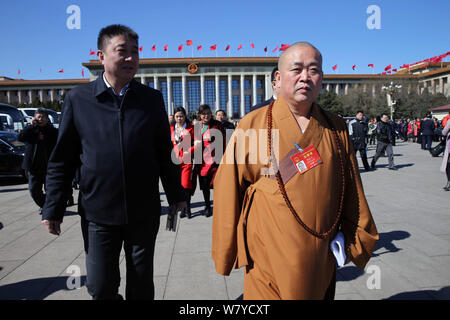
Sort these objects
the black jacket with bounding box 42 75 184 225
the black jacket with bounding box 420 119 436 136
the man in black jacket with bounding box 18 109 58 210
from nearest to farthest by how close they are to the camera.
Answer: the black jacket with bounding box 42 75 184 225
the man in black jacket with bounding box 18 109 58 210
the black jacket with bounding box 420 119 436 136

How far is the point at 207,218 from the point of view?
5.61 metres

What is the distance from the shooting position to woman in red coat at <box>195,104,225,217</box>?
219 inches

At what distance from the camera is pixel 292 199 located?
158cm

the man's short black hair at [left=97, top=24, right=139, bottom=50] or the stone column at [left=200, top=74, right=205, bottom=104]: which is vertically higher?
the stone column at [left=200, top=74, right=205, bottom=104]

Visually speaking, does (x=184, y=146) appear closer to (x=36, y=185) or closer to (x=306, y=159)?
(x=36, y=185)

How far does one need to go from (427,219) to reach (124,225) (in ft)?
15.7

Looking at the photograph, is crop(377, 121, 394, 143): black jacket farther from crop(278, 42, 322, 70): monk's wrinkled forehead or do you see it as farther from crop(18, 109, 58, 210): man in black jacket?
crop(278, 42, 322, 70): monk's wrinkled forehead

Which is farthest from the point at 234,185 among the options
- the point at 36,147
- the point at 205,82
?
the point at 205,82

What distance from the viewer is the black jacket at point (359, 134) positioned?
10.1 metres

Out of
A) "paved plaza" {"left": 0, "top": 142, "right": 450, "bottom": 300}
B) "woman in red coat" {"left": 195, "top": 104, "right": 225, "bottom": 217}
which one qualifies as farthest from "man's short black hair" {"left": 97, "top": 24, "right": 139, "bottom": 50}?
"woman in red coat" {"left": 195, "top": 104, "right": 225, "bottom": 217}

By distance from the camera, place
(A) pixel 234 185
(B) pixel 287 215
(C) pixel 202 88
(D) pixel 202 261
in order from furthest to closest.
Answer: (C) pixel 202 88
(D) pixel 202 261
(A) pixel 234 185
(B) pixel 287 215

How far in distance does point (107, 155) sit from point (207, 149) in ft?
12.6

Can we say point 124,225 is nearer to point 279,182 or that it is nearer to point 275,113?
point 279,182
